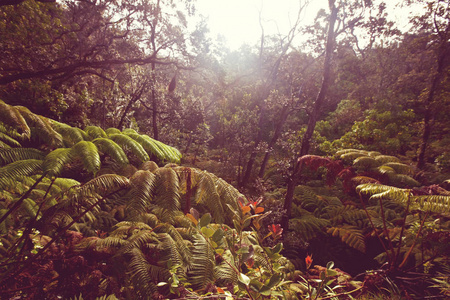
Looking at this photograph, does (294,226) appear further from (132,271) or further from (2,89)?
(2,89)

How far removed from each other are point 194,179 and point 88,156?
0.76 metres

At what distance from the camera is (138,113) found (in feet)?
40.2

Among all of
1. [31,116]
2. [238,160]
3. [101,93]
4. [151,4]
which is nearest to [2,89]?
[101,93]

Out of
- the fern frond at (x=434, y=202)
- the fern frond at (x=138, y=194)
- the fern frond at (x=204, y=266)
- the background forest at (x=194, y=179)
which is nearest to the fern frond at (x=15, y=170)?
the background forest at (x=194, y=179)

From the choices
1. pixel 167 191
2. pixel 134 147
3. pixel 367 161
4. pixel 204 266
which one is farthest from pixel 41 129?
pixel 367 161

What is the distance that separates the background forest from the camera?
1263 millimetres

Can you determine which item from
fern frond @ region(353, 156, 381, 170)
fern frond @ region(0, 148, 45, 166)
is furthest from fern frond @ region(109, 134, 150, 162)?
fern frond @ region(353, 156, 381, 170)

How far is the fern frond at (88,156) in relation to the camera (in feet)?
4.47

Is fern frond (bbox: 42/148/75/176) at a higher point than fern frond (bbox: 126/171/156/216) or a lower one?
higher

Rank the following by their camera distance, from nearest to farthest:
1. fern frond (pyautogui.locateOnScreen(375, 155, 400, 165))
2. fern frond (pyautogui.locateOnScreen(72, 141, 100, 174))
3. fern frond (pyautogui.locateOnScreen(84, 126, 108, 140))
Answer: fern frond (pyautogui.locateOnScreen(72, 141, 100, 174))
fern frond (pyautogui.locateOnScreen(84, 126, 108, 140))
fern frond (pyautogui.locateOnScreen(375, 155, 400, 165))

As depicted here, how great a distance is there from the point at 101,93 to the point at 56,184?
6263 mm

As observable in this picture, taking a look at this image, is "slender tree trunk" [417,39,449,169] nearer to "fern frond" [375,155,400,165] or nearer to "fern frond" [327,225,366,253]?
"fern frond" [375,155,400,165]

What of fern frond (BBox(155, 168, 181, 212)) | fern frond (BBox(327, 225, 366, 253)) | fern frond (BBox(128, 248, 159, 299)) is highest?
fern frond (BBox(155, 168, 181, 212))

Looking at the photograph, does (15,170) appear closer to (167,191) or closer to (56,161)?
(56,161)
